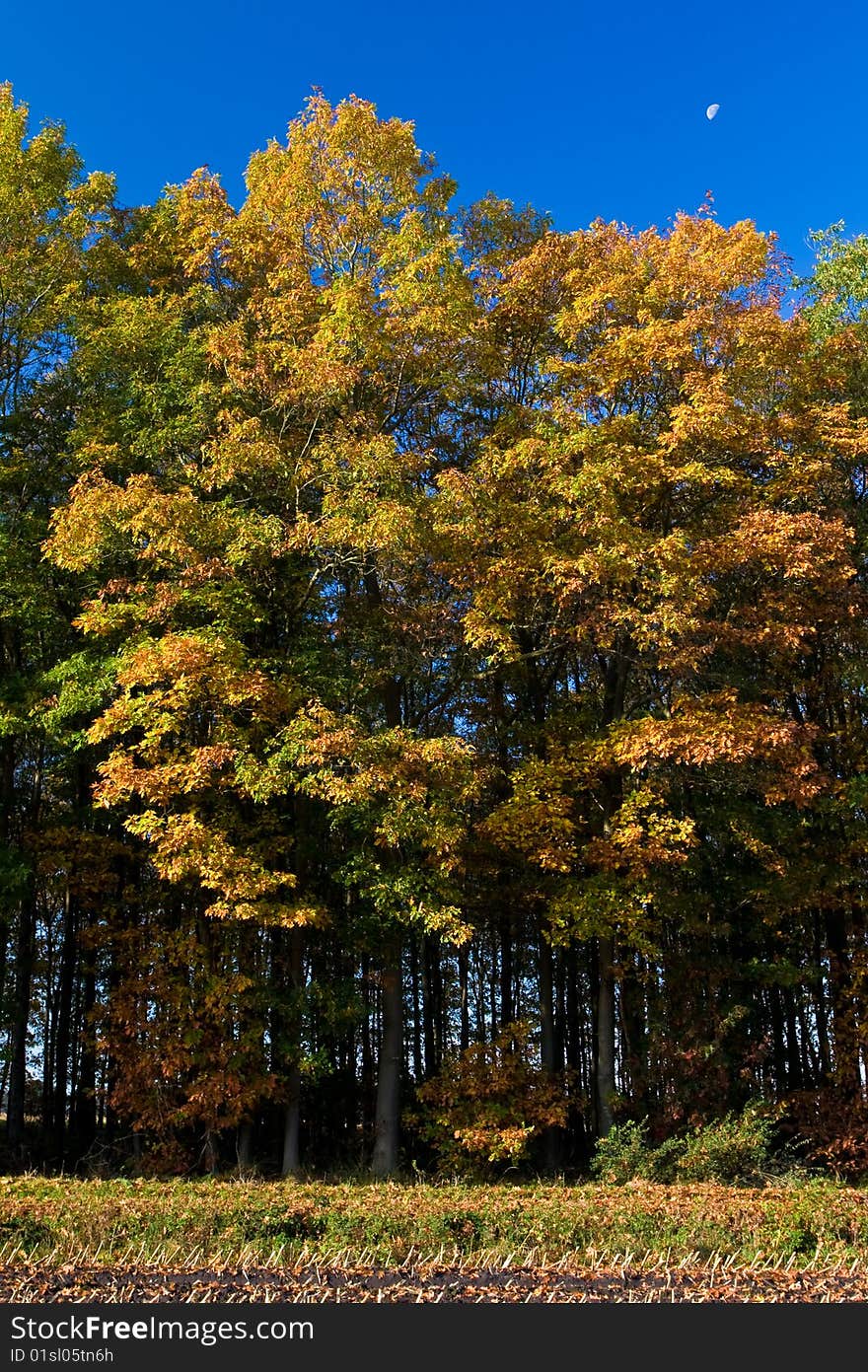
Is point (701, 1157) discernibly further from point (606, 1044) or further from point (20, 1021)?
point (20, 1021)

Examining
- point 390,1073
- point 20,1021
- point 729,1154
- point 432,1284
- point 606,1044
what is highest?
point 20,1021

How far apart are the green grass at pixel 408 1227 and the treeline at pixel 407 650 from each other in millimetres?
3835

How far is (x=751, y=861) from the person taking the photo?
54.6 feet

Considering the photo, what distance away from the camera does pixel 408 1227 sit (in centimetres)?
788

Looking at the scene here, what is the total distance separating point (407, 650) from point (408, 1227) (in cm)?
848

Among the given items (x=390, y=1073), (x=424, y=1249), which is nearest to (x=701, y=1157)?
(x=390, y=1073)

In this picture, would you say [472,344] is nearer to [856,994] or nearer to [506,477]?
[506,477]

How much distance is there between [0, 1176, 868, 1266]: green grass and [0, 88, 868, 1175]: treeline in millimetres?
3835

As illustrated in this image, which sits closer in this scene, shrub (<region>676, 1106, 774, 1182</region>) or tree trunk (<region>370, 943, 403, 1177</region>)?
shrub (<region>676, 1106, 774, 1182</region>)

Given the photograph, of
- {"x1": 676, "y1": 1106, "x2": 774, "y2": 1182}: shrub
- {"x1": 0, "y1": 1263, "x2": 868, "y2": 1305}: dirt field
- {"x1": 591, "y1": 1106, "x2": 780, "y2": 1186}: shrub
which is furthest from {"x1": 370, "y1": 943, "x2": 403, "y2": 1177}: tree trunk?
{"x1": 0, "y1": 1263, "x2": 868, "y2": 1305}: dirt field

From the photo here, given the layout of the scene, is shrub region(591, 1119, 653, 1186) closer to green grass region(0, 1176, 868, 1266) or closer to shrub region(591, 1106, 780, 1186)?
shrub region(591, 1106, 780, 1186)

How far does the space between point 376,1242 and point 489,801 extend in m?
8.83

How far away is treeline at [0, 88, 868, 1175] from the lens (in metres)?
13.4

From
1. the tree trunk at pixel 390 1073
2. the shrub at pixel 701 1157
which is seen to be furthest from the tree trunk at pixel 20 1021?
the shrub at pixel 701 1157
